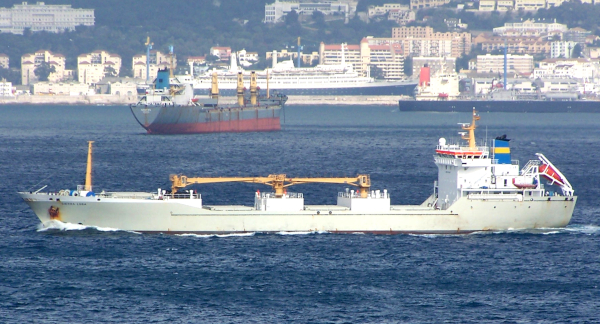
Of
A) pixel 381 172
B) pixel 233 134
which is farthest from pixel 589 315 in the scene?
pixel 233 134

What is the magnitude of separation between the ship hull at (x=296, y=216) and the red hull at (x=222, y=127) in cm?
7359

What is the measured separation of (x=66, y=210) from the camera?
133 feet

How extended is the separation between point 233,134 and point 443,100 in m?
88.2

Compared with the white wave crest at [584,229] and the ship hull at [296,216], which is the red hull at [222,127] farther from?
the white wave crest at [584,229]

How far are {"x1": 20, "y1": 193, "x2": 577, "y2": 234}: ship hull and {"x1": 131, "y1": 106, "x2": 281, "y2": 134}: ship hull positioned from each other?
237ft

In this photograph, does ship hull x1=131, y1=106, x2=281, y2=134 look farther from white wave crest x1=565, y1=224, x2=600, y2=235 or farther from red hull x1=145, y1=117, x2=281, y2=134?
white wave crest x1=565, y1=224, x2=600, y2=235

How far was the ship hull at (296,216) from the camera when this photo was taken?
4016 cm

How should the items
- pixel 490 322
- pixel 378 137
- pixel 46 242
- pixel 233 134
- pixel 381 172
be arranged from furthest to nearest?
pixel 233 134 < pixel 378 137 < pixel 381 172 < pixel 46 242 < pixel 490 322

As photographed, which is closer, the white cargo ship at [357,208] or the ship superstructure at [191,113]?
the white cargo ship at [357,208]

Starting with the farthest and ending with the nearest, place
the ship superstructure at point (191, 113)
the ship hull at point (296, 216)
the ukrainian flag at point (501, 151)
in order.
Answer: the ship superstructure at point (191, 113), the ukrainian flag at point (501, 151), the ship hull at point (296, 216)

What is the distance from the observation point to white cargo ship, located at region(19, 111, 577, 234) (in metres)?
40.2

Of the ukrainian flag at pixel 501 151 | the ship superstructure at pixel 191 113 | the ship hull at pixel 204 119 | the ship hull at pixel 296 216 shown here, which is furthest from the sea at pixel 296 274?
the ship superstructure at pixel 191 113

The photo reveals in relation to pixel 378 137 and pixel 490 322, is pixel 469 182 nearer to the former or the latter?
pixel 490 322

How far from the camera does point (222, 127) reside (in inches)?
4751
